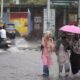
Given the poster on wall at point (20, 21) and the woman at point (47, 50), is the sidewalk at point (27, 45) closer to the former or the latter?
the poster on wall at point (20, 21)

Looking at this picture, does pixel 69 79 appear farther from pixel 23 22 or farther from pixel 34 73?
pixel 23 22

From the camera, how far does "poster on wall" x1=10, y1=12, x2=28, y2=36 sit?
4891cm

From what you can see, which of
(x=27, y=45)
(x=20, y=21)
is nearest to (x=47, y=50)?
(x=27, y=45)

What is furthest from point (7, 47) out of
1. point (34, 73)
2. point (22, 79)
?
point (22, 79)

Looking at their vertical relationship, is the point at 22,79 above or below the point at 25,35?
above

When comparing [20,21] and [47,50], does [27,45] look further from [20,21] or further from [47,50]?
[47,50]

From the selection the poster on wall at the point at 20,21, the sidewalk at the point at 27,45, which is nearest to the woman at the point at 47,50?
the sidewalk at the point at 27,45

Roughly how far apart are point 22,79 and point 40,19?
36273 millimetres

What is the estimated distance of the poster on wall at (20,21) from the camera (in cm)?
4891

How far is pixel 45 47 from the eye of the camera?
1434 centimetres

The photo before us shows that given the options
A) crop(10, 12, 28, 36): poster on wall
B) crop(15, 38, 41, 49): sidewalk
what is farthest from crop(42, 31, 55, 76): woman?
crop(10, 12, 28, 36): poster on wall

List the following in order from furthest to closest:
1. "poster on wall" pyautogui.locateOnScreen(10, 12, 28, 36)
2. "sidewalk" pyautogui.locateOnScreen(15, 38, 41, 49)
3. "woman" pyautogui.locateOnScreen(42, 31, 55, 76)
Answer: "poster on wall" pyautogui.locateOnScreen(10, 12, 28, 36)
"sidewalk" pyautogui.locateOnScreen(15, 38, 41, 49)
"woman" pyautogui.locateOnScreen(42, 31, 55, 76)

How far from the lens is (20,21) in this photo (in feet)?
161

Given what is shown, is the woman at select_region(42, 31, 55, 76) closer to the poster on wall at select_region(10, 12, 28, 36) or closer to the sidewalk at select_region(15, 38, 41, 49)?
the sidewalk at select_region(15, 38, 41, 49)
